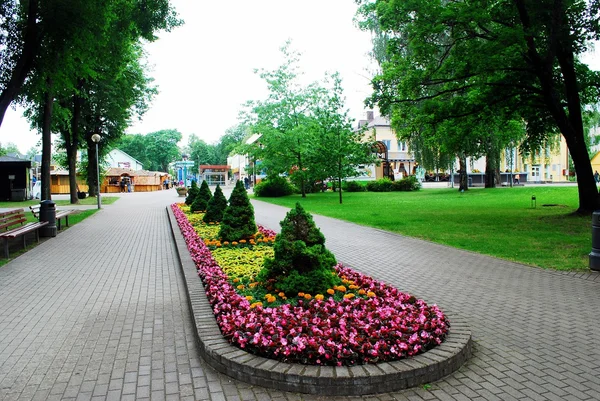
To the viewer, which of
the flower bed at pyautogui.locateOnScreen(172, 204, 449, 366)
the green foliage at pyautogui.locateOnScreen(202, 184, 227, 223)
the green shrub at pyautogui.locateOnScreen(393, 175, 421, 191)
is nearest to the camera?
the flower bed at pyautogui.locateOnScreen(172, 204, 449, 366)

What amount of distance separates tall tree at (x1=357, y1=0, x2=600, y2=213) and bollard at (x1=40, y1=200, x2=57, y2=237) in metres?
Answer: 11.8

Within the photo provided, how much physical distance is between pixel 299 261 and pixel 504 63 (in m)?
12.7

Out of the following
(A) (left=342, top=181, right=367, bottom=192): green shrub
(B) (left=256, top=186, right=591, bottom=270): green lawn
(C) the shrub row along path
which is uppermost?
(A) (left=342, top=181, right=367, bottom=192): green shrub

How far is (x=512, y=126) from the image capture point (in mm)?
21062

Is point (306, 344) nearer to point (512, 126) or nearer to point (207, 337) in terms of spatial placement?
point (207, 337)

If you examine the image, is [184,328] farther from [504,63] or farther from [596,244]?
[504,63]

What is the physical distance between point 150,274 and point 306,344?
17.5ft

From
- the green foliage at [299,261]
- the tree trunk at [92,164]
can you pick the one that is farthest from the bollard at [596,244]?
the tree trunk at [92,164]

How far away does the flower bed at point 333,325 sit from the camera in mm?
4039

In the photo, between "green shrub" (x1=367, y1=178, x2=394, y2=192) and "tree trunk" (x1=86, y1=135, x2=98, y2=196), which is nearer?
"tree trunk" (x1=86, y1=135, x2=98, y2=196)

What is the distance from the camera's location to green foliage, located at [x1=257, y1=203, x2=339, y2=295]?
19.4 feet

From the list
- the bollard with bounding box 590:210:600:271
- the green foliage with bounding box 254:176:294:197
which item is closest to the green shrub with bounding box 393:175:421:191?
the green foliage with bounding box 254:176:294:197

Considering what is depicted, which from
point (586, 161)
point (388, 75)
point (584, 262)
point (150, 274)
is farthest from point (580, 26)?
point (150, 274)

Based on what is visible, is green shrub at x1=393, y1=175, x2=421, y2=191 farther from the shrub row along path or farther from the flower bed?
the flower bed
